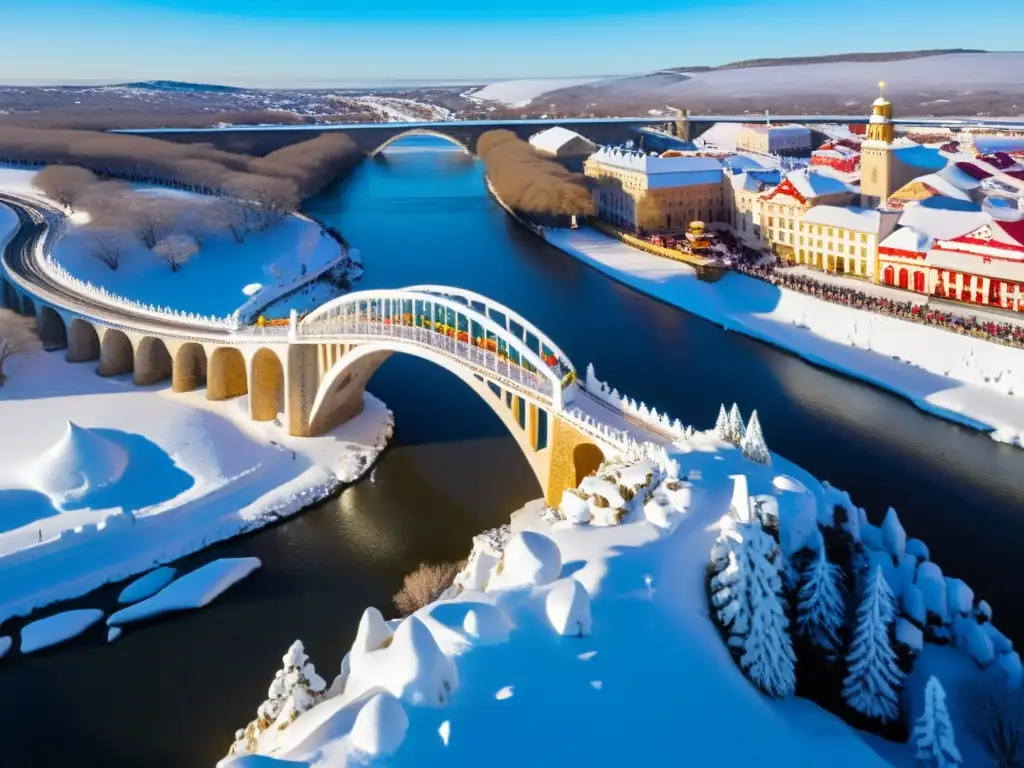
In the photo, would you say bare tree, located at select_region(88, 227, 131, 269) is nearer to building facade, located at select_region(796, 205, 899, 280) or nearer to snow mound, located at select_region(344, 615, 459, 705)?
building facade, located at select_region(796, 205, 899, 280)

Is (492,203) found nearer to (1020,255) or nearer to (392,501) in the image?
(1020,255)

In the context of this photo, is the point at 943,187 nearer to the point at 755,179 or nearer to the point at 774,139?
the point at 755,179

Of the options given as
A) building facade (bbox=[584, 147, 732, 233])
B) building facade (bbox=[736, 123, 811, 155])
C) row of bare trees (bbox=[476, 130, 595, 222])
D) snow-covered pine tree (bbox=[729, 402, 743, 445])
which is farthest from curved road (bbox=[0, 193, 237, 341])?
building facade (bbox=[736, 123, 811, 155])

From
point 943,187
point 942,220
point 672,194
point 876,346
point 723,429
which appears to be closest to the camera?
point 723,429

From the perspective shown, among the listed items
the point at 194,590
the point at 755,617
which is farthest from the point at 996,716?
the point at 194,590

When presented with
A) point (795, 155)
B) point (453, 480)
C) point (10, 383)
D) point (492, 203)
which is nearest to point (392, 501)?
point (453, 480)

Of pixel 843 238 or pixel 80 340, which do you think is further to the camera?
pixel 843 238
